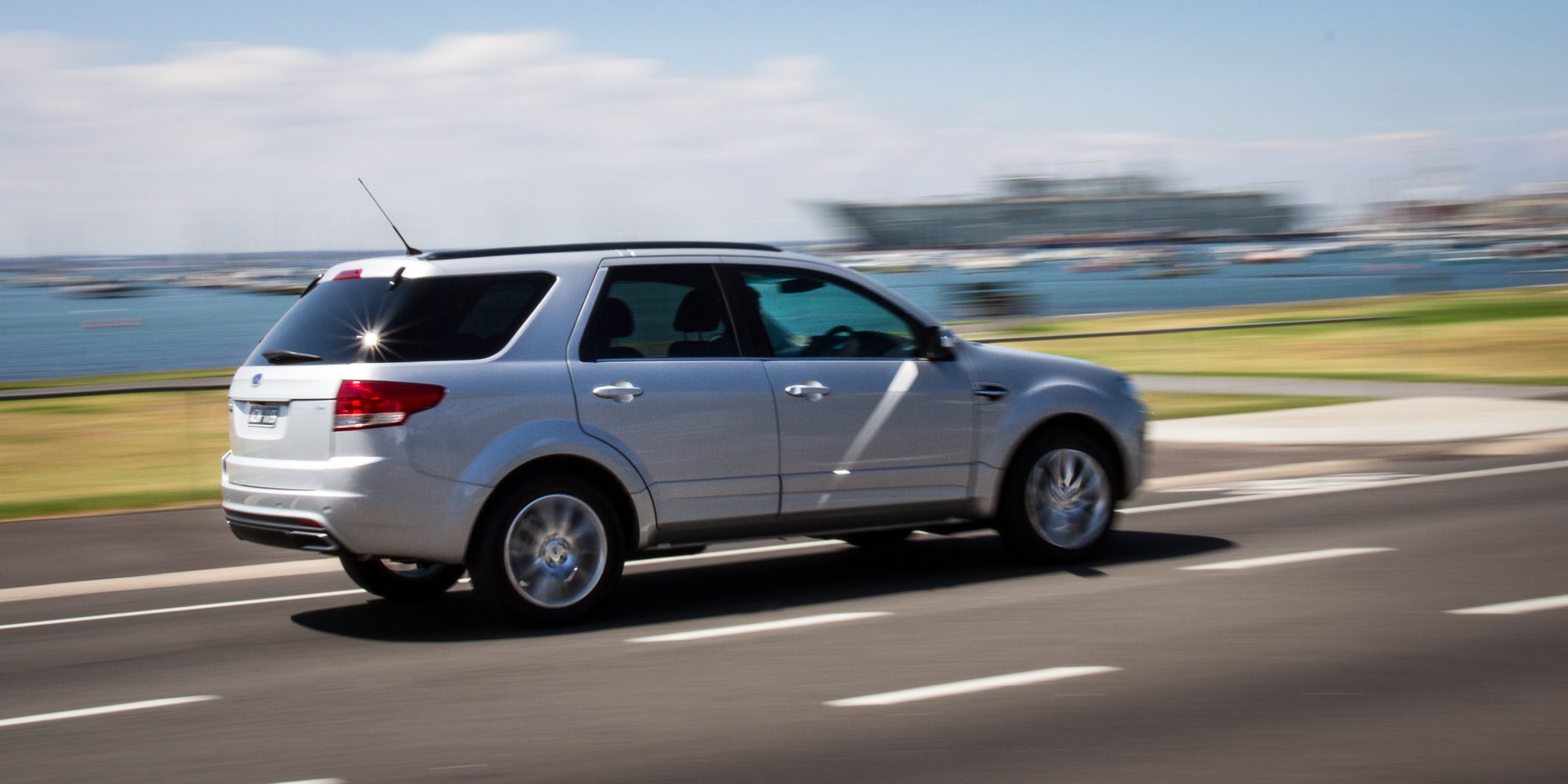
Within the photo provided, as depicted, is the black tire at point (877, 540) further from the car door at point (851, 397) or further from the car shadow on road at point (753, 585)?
the car door at point (851, 397)

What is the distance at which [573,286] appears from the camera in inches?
275

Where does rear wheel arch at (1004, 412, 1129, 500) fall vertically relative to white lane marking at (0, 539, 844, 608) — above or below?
above

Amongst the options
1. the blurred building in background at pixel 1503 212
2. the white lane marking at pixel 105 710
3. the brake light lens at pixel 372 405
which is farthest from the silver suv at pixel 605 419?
the blurred building in background at pixel 1503 212

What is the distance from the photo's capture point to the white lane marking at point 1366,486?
10.9 metres

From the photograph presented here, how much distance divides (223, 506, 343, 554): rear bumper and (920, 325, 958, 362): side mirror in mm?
2981

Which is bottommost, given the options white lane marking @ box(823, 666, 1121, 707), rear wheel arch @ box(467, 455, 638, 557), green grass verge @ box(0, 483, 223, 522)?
green grass verge @ box(0, 483, 223, 522)

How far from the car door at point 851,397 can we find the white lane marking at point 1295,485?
4.58 m

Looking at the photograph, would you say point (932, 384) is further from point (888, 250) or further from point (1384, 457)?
point (888, 250)

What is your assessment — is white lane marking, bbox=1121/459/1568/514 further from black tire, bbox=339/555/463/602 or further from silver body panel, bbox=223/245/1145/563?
black tire, bbox=339/555/463/602

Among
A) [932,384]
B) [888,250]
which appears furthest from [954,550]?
[888,250]

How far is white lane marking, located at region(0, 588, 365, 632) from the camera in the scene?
7.73 meters

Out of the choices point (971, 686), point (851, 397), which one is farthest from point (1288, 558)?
point (971, 686)

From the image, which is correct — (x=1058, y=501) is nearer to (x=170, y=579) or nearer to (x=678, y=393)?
(x=678, y=393)

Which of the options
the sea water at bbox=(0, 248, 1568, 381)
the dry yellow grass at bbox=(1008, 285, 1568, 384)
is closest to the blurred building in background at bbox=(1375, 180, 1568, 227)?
the sea water at bbox=(0, 248, 1568, 381)
